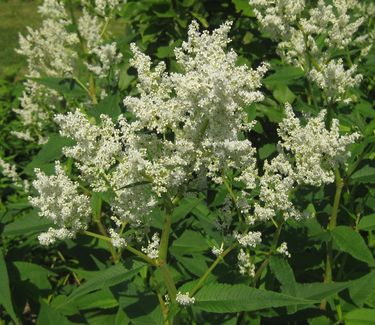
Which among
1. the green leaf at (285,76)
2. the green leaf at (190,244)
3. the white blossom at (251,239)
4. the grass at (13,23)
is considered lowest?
the green leaf at (190,244)

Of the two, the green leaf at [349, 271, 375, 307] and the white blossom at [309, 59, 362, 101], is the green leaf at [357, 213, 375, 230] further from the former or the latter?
the white blossom at [309, 59, 362, 101]

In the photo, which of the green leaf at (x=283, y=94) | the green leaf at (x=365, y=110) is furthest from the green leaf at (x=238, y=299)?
the green leaf at (x=283, y=94)

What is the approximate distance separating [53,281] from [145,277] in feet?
4.48

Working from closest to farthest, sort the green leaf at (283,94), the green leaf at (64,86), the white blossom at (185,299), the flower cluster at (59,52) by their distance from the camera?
the white blossom at (185,299), the green leaf at (64,86), the flower cluster at (59,52), the green leaf at (283,94)

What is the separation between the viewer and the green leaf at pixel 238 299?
8.18 ft

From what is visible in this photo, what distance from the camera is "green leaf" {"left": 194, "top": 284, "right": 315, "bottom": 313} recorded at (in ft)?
8.18

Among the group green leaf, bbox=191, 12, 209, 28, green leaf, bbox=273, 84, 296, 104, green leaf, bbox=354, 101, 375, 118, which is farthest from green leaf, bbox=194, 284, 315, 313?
green leaf, bbox=191, 12, 209, 28

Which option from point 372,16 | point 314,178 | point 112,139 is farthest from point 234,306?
point 372,16

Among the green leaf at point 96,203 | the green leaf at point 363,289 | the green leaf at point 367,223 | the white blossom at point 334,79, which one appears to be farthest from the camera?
the white blossom at point 334,79

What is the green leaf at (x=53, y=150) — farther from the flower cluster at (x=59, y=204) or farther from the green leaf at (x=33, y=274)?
the flower cluster at (x=59, y=204)

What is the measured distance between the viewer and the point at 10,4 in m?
20.4

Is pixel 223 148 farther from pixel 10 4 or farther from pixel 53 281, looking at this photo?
pixel 10 4

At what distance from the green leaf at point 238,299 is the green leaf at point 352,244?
29.4 inches

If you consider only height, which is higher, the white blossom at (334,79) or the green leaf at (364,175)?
the white blossom at (334,79)
